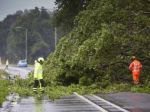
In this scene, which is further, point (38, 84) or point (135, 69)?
point (135, 69)

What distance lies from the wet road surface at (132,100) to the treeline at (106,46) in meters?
3.89

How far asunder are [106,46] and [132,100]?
6.81m

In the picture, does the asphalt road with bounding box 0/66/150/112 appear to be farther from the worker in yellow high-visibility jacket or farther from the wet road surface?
Result: the worker in yellow high-visibility jacket

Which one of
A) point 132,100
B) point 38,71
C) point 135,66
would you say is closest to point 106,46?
point 135,66

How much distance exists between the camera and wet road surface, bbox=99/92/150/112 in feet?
58.7

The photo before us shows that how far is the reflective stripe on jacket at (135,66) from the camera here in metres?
27.1

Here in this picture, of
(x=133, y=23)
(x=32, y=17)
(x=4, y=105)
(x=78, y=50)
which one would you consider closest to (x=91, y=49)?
(x=78, y=50)

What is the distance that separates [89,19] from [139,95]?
6.88m

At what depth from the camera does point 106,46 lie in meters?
27.2

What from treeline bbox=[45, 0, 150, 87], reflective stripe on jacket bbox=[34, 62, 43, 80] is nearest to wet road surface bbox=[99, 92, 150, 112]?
reflective stripe on jacket bbox=[34, 62, 43, 80]

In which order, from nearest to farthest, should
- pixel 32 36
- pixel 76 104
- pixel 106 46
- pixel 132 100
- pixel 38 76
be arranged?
1. pixel 76 104
2. pixel 132 100
3. pixel 38 76
4. pixel 106 46
5. pixel 32 36

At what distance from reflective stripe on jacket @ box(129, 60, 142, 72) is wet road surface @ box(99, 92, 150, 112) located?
9.79 feet

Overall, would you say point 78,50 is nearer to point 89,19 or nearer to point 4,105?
point 89,19

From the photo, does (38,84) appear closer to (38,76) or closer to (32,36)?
(38,76)
